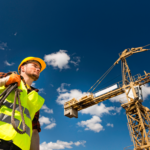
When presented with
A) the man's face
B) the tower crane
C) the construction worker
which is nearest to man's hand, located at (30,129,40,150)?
the construction worker

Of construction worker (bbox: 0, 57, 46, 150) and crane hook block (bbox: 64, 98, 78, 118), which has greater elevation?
crane hook block (bbox: 64, 98, 78, 118)

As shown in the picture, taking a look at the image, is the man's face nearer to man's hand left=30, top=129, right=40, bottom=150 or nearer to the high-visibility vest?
the high-visibility vest

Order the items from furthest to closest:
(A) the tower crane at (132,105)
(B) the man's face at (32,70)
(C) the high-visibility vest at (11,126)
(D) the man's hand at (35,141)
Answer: (A) the tower crane at (132,105), (B) the man's face at (32,70), (D) the man's hand at (35,141), (C) the high-visibility vest at (11,126)

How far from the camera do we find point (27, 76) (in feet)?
7.86

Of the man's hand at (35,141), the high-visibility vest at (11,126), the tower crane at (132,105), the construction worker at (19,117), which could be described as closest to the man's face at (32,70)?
the construction worker at (19,117)

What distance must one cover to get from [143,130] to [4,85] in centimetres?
1968

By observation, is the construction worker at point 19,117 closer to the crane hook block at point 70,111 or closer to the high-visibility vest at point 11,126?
the high-visibility vest at point 11,126

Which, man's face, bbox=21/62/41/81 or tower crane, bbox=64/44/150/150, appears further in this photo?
tower crane, bbox=64/44/150/150

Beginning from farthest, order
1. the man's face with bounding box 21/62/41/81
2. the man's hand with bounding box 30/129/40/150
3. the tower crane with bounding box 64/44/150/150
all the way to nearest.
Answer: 1. the tower crane with bounding box 64/44/150/150
2. the man's face with bounding box 21/62/41/81
3. the man's hand with bounding box 30/129/40/150

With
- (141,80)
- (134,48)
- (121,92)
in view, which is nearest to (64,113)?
(121,92)

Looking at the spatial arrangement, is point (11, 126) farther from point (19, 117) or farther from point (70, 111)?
point (70, 111)

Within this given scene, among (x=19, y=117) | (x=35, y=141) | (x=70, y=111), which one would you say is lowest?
(x=35, y=141)

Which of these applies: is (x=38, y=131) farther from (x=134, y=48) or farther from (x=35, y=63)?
(x=134, y=48)

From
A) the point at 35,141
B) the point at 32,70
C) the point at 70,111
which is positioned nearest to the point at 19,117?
the point at 35,141
